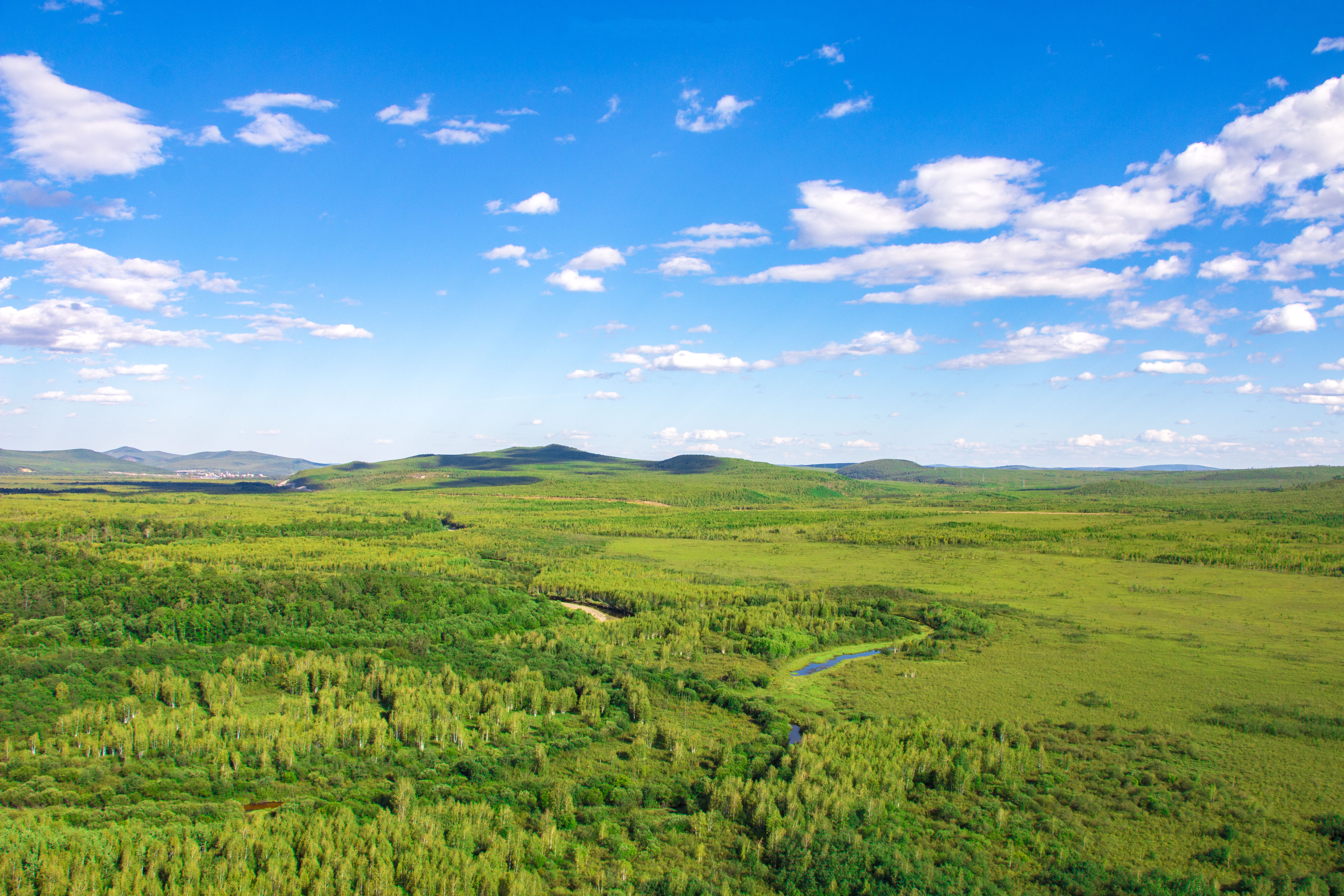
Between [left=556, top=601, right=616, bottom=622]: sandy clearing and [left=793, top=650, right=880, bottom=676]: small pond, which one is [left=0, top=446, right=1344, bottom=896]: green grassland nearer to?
[left=793, top=650, right=880, bottom=676]: small pond

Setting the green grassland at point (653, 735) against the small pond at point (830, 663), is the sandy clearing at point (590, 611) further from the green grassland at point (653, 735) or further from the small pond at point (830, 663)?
the small pond at point (830, 663)

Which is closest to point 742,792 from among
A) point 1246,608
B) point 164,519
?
point 1246,608

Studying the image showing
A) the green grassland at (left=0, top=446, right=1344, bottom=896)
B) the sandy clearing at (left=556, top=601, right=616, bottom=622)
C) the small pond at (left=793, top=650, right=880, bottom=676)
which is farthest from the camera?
the sandy clearing at (left=556, top=601, right=616, bottom=622)

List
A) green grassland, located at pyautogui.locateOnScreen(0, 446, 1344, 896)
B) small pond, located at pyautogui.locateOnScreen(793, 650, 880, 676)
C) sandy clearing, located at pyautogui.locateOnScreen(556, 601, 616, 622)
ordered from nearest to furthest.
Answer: green grassland, located at pyautogui.locateOnScreen(0, 446, 1344, 896) < small pond, located at pyautogui.locateOnScreen(793, 650, 880, 676) < sandy clearing, located at pyautogui.locateOnScreen(556, 601, 616, 622)

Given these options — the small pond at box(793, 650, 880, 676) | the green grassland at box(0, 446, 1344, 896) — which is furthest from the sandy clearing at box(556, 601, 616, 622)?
the small pond at box(793, 650, 880, 676)

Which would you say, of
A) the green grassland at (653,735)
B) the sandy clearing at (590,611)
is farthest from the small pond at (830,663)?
the sandy clearing at (590,611)

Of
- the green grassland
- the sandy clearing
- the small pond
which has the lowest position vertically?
the small pond

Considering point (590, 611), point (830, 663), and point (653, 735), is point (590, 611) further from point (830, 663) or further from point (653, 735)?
point (653, 735)
